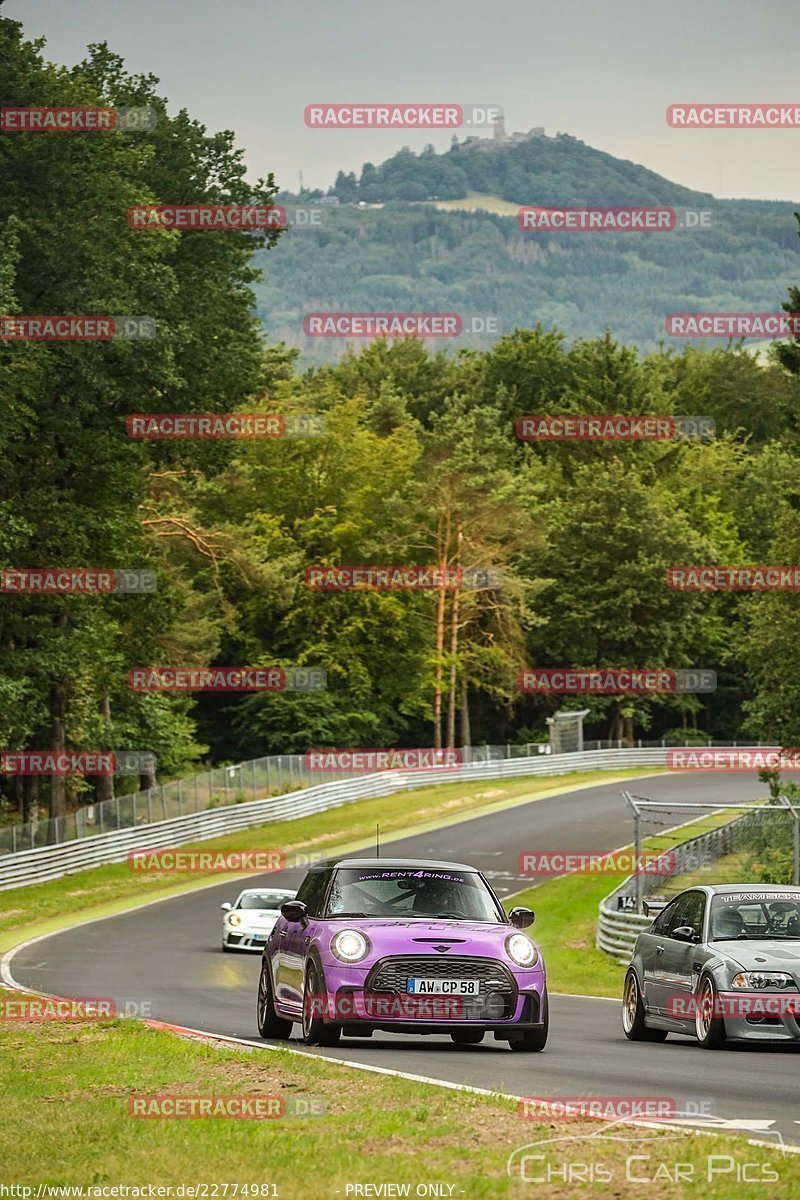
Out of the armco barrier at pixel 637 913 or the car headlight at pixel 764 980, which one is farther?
the armco barrier at pixel 637 913

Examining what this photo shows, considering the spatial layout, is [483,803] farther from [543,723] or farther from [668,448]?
[668,448]

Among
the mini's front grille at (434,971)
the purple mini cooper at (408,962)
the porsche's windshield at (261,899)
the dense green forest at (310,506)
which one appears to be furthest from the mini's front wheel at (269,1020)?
Result: the dense green forest at (310,506)

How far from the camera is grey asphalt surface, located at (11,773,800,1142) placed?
12320 mm

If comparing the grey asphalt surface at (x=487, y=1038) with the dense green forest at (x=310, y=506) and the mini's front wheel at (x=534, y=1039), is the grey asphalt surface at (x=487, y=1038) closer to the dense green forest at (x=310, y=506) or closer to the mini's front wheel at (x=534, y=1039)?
the mini's front wheel at (x=534, y=1039)

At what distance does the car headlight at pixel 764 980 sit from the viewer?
15.4m

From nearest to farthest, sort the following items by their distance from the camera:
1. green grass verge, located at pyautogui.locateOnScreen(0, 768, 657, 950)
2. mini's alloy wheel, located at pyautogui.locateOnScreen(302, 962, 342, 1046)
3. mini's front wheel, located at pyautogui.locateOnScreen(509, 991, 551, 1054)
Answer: mini's alloy wheel, located at pyautogui.locateOnScreen(302, 962, 342, 1046) < mini's front wheel, located at pyautogui.locateOnScreen(509, 991, 551, 1054) < green grass verge, located at pyautogui.locateOnScreen(0, 768, 657, 950)

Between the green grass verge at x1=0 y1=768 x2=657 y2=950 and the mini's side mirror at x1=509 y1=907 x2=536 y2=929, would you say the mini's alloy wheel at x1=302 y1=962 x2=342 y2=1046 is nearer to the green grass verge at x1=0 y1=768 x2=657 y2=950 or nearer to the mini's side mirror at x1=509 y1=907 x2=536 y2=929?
the mini's side mirror at x1=509 y1=907 x2=536 y2=929

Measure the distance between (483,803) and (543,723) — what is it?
116 feet

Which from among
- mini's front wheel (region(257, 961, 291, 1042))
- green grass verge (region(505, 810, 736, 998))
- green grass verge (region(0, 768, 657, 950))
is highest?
mini's front wheel (region(257, 961, 291, 1042))

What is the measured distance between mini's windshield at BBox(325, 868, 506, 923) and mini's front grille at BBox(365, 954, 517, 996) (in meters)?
0.86

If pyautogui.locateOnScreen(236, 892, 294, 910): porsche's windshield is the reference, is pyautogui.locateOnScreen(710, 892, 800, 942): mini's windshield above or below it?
above

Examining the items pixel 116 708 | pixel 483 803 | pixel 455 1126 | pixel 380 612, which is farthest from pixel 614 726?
pixel 455 1126

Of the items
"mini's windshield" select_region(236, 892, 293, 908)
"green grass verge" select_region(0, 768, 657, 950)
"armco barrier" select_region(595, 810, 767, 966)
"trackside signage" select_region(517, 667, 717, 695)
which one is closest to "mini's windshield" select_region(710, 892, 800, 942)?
"armco barrier" select_region(595, 810, 767, 966)

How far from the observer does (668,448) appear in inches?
4405
